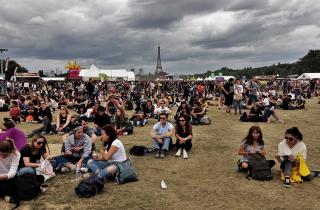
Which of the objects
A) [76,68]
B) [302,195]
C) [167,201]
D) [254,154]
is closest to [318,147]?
[254,154]

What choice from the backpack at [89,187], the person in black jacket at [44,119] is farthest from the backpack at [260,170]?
the person in black jacket at [44,119]

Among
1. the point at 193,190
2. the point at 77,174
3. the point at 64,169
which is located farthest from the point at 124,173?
the point at 64,169

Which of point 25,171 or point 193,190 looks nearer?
point 25,171

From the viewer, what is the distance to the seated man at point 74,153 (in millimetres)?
8047

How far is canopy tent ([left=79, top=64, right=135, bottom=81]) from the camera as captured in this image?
5911 centimetres

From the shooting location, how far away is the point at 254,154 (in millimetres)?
→ 7750

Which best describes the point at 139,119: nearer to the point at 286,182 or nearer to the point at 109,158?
the point at 109,158

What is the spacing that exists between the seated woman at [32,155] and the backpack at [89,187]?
0.98 metres

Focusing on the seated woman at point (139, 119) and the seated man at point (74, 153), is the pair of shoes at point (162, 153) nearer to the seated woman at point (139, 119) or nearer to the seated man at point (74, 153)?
the seated man at point (74, 153)

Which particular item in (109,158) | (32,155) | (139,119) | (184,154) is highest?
(32,155)

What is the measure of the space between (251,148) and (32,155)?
4402 mm

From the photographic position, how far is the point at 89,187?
645 centimetres

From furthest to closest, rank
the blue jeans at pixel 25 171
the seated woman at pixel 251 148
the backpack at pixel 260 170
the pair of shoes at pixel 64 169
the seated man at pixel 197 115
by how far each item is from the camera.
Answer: the seated man at pixel 197 115 < the pair of shoes at pixel 64 169 < the seated woman at pixel 251 148 < the backpack at pixel 260 170 < the blue jeans at pixel 25 171

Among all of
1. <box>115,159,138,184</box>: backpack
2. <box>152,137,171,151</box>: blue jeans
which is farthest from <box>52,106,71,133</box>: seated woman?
<box>115,159,138,184</box>: backpack
